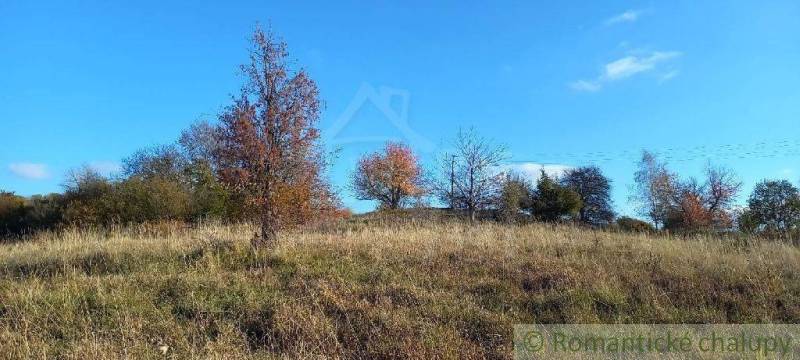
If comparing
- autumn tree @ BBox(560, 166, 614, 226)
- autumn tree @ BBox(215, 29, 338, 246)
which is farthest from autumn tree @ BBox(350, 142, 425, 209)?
autumn tree @ BBox(215, 29, 338, 246)

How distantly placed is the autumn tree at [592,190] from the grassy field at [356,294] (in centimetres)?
Answer: 3723

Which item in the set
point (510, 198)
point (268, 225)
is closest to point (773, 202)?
point (510, 198)

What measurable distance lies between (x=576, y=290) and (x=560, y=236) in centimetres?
487

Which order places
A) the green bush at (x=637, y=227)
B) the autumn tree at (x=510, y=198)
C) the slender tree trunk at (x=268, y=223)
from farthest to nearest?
the autumn tree at (x=510, y=198) → the green bush at (x=637, y=227) → the slender tree trunk at (x=268, y=223)

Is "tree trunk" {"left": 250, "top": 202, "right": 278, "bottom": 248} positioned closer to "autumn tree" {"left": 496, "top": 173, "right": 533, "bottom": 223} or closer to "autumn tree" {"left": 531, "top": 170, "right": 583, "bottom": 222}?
"autumn tree" {"left": 496, "top": 173, "right": 533, "bottom": 223}

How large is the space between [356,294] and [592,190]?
44.8 meters

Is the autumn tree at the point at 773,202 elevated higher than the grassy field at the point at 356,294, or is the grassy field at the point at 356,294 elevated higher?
the autumn tree at the point at 773,202

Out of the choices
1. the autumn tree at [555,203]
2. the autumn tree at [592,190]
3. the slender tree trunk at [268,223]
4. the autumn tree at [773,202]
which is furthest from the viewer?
the autumn tree at [592,190]

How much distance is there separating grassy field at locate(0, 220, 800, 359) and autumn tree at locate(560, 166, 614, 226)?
1466 inches

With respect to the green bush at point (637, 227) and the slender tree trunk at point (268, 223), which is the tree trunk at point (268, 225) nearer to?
the slender tree trunk at point (268, 223)

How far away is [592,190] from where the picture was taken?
158ft

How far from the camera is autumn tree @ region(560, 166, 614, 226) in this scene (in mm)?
46406

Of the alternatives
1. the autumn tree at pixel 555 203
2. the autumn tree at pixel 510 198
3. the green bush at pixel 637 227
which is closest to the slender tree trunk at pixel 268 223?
the green bush at pixel 637 227

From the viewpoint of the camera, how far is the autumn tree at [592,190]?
46406 mm
